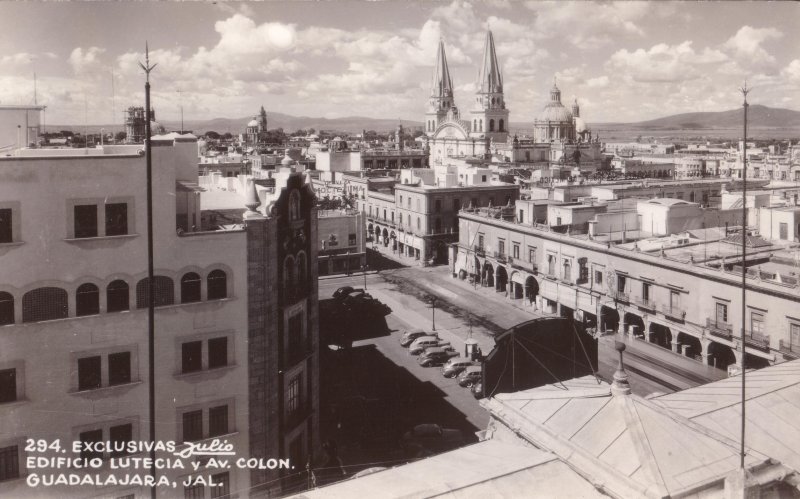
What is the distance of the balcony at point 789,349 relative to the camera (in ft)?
92.3

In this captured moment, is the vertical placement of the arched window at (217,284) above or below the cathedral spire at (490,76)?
below

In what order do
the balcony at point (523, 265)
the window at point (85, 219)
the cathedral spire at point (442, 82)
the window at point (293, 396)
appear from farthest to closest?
the cathedral spire at point (442, 82), the balcony at point (523, 265), the window at point (293, 396), the window at point (85, 219)

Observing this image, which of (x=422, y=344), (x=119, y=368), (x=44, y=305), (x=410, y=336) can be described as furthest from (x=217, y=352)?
(x=410, y=336)

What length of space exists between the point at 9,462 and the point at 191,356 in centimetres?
503

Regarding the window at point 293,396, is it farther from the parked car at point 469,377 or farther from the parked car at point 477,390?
the parked car at point 469,377

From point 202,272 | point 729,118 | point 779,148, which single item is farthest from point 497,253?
point 779,148

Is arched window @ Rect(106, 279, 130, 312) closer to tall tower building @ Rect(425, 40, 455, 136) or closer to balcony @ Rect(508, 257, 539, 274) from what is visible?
balcony @ Rect(508, 257, 539, 274)

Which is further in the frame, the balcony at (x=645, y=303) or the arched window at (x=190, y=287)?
the balcony at (x=645, y=303)

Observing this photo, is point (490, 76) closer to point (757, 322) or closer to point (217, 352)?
point (757, 322)

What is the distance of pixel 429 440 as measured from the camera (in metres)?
24.9

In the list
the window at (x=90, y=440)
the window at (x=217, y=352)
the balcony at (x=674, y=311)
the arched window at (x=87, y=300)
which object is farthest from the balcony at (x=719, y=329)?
the arched window at (x=87, y=300)

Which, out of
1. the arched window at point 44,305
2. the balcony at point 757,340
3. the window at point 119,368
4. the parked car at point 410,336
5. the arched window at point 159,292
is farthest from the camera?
the parked car at point 410,336

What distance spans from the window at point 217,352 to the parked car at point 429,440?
29.4 ft

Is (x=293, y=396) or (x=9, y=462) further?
(x=293, y=396)
